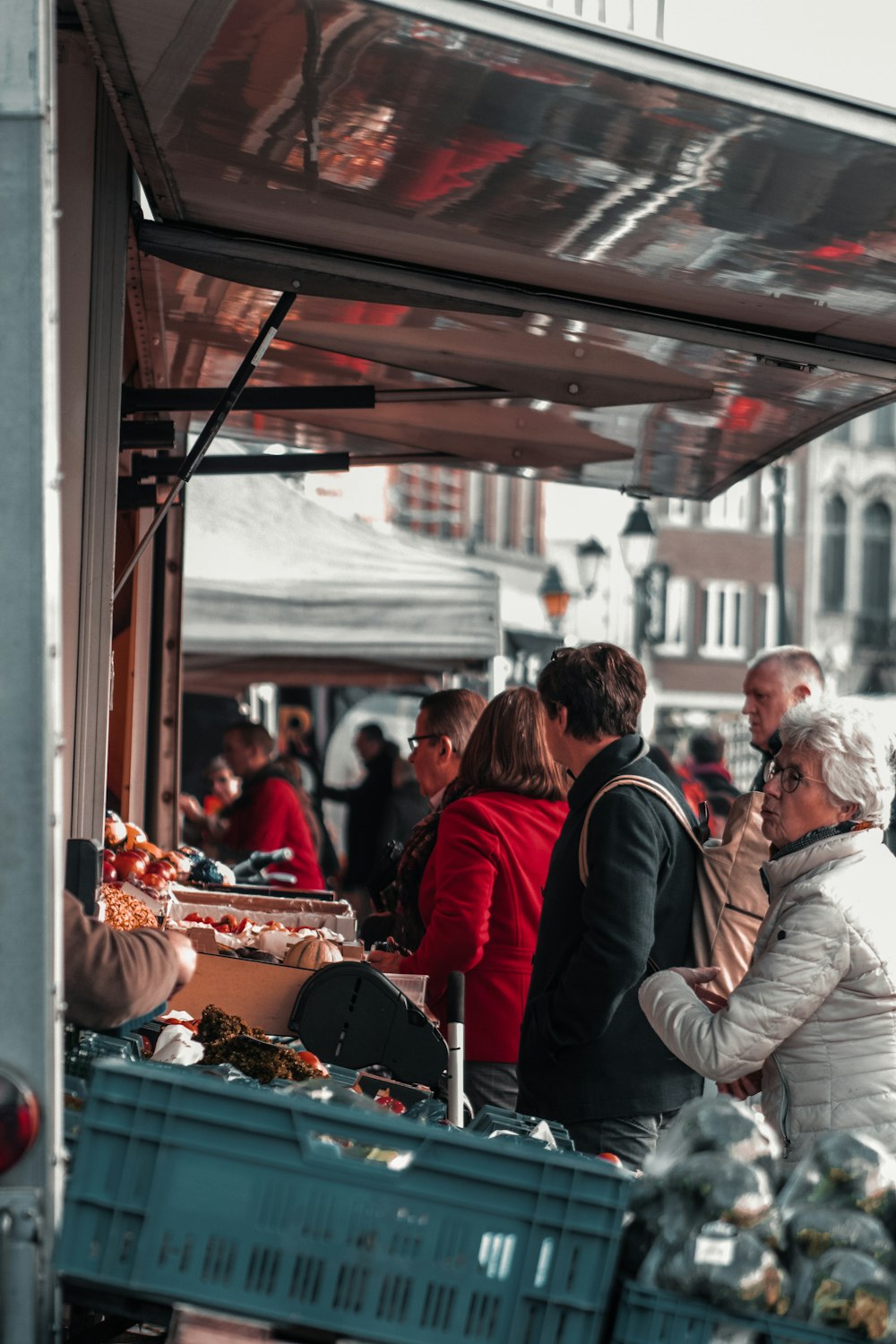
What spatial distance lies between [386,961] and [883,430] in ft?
170

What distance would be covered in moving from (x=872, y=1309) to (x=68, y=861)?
1611 mm

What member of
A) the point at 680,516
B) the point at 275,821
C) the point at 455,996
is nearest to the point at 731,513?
the point at 680,516

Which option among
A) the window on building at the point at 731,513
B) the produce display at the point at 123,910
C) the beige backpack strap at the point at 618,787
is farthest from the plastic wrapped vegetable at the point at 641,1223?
the window on building at the point at 731,513

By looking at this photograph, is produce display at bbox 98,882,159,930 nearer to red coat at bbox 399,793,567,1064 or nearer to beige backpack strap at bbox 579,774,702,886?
red coat at bbox 399,793,567,1064

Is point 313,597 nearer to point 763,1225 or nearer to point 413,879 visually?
point 413,879

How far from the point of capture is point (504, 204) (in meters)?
3.35

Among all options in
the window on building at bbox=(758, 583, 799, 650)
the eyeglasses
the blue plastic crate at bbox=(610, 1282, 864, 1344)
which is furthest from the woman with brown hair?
the window on building at bbox=(758, 583, 799, 650)

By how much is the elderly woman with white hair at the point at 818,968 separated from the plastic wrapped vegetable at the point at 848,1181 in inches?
30.2

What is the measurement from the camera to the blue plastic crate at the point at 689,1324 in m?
1.97

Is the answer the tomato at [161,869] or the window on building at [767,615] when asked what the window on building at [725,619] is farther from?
the tomato at [161,869]

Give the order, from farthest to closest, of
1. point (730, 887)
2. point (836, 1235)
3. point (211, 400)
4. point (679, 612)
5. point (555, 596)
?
point (679, 612), point (555, 596), point (211, 400), point (730, 887), point (836, 1235)

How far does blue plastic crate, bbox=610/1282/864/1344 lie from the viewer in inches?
77.7

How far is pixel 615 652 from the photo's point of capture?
13.3 ft

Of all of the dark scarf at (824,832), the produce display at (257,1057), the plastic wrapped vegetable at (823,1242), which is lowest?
the produce display at (257,1057)
